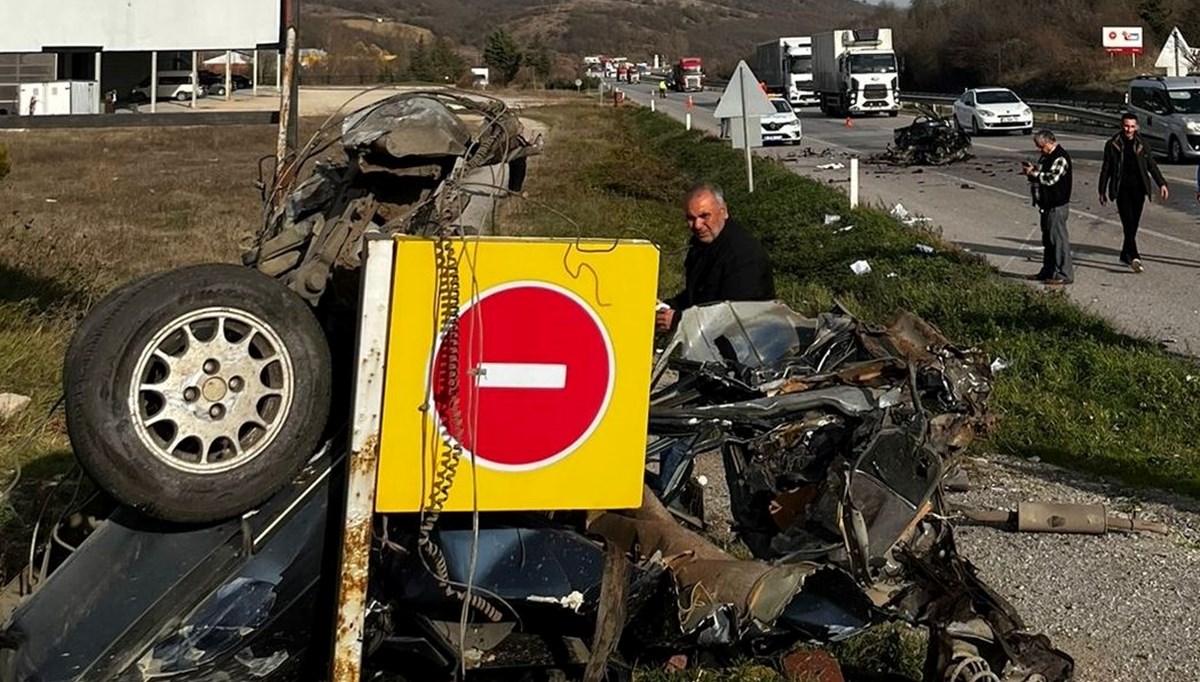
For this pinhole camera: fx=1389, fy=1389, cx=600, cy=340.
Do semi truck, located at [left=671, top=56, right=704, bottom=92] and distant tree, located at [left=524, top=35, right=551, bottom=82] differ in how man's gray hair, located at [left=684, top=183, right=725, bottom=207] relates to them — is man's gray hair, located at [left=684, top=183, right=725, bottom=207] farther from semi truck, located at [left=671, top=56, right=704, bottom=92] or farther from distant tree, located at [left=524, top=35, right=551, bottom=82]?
distant tree, located at [left=524, top=35, right=551, bottom=82]

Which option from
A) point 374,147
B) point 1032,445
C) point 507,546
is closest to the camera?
point 507,546

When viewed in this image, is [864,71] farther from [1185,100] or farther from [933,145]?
[1185,100]

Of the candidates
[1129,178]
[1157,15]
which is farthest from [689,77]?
[1129,178]

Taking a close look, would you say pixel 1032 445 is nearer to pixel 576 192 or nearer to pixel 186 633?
pixel 186 633

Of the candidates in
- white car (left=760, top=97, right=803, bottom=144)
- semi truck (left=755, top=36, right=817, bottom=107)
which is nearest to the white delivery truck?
white car (left=760, top=97, right=803, bottom=144)

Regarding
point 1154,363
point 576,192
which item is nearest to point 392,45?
point 576,192

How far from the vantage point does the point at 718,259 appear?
6.47 meters

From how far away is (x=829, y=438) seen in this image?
424 cm

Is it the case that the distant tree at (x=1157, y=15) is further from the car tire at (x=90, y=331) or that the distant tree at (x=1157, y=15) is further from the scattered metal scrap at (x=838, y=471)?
the car tire at (x=90, y=331)

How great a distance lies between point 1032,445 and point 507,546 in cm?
541

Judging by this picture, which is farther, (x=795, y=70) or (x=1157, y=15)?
(x=1157, y=15)

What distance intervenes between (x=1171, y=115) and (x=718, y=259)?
24402 mm

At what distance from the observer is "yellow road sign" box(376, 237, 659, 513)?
348cm

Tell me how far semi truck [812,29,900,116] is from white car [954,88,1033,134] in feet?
35.3
